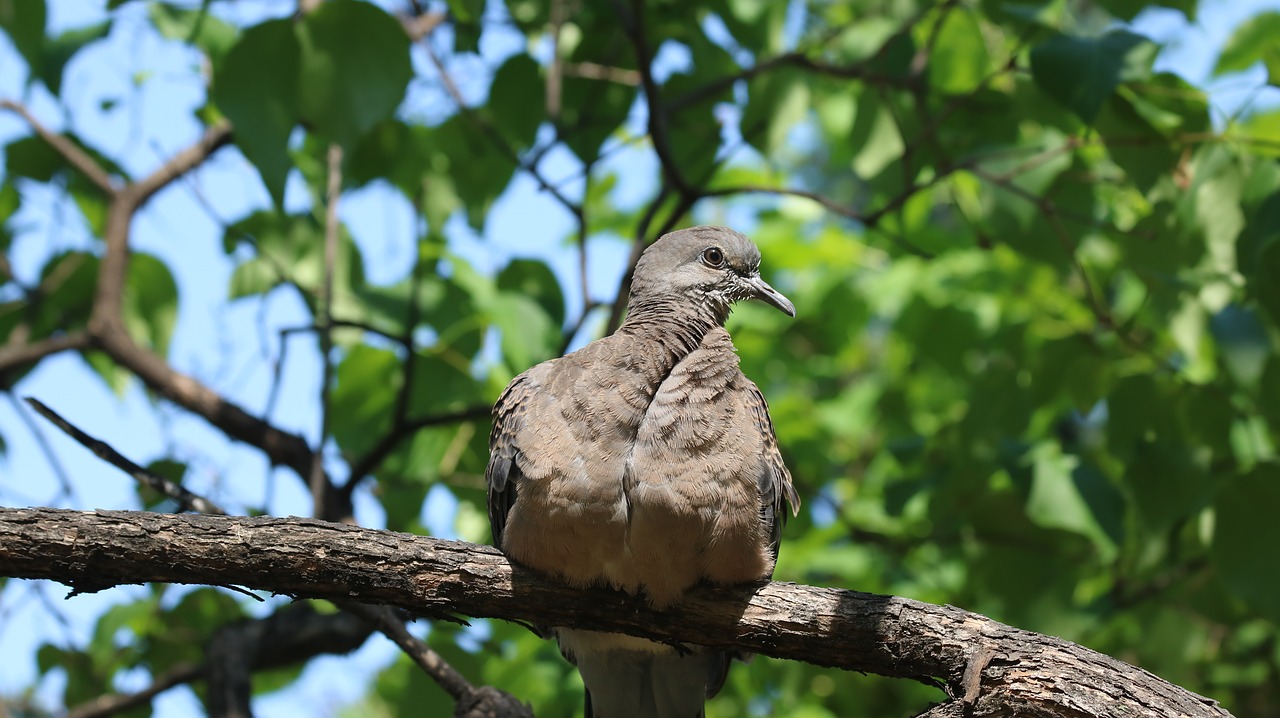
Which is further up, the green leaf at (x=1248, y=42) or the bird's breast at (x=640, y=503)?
the green leaf at (x=1248, y=42)

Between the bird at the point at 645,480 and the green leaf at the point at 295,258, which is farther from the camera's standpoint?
the green leaf at the point at 295,258

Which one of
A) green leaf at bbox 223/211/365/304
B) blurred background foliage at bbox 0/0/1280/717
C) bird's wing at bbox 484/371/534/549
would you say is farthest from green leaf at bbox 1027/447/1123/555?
green leaf at bbox 223/211/365/304

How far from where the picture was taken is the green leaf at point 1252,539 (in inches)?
136

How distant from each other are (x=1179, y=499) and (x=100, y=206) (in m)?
4.88

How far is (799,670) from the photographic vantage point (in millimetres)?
5309

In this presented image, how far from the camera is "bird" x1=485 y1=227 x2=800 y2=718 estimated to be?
9.04ft

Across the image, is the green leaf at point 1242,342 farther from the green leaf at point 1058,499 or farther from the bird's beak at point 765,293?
the bird's beak at point 765,293

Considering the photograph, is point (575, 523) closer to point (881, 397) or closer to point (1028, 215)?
point (1028, 215)

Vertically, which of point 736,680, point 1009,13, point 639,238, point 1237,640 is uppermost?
point 1009,13

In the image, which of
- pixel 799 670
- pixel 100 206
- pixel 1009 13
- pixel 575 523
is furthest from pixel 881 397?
pixel 100 206

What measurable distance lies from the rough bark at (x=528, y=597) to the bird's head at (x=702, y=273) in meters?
1.11

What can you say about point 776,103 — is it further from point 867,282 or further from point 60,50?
point 60,50

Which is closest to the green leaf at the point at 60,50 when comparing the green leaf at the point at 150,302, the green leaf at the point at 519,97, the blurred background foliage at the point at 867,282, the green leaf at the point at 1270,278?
the blurred background foliage at the point at 867,282

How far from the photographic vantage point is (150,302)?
5148 mm
